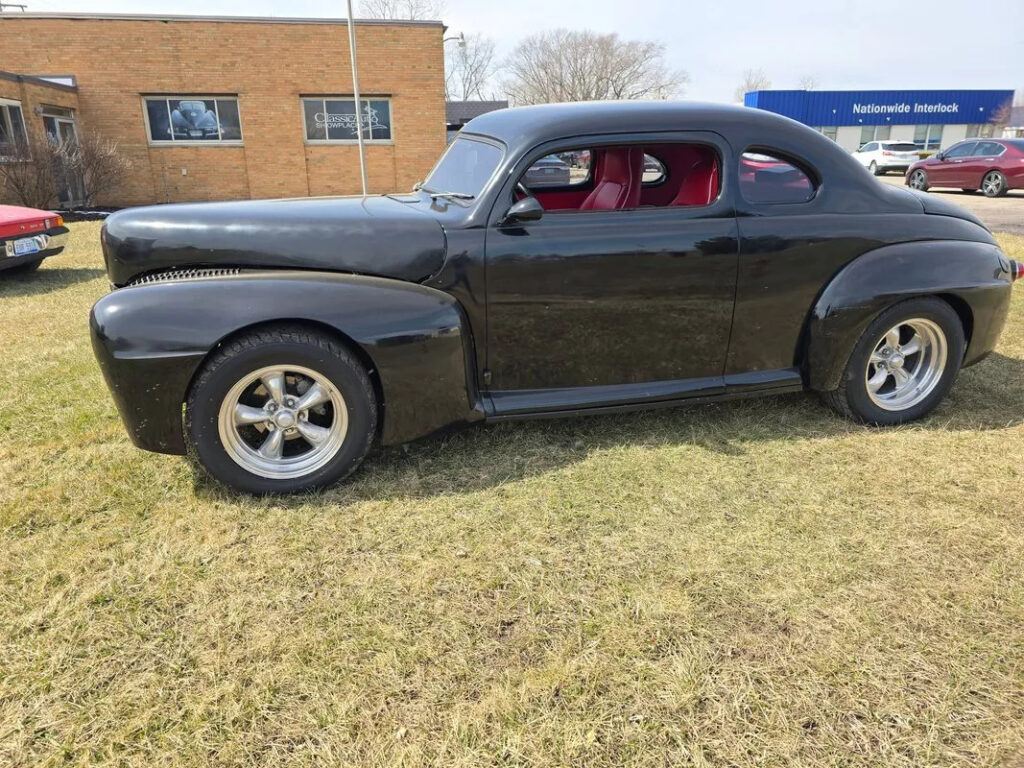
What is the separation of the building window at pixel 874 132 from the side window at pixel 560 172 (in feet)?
192

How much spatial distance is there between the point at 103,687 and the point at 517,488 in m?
1.73

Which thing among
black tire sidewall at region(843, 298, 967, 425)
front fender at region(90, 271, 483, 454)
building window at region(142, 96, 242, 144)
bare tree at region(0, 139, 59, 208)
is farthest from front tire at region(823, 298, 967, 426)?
building window at region(142, 96, 242, 144)

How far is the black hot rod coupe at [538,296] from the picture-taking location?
2.93 metres

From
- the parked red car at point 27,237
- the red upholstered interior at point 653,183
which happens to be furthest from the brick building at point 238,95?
the red upholstered interior at point 653,183

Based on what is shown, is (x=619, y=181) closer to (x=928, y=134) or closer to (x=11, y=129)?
(x=11, y=129)

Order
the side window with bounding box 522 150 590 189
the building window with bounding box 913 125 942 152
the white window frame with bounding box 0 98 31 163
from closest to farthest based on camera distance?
1. the side window with bounding box 522 150 590 189
2. the white window frame with bounding box 0 98 31 163
3. the building window with bounding box 913 125 942 152

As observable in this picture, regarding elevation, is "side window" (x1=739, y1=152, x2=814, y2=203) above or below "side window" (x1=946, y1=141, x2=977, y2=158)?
below

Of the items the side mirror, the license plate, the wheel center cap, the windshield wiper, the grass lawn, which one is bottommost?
the grass lawn

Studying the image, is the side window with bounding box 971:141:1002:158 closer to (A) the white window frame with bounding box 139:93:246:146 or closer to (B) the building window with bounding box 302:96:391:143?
(B) the building window with bounding box 302:96:391:143

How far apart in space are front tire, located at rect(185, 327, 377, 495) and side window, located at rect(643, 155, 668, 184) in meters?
2.10

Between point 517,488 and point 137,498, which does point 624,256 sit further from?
point 137,498

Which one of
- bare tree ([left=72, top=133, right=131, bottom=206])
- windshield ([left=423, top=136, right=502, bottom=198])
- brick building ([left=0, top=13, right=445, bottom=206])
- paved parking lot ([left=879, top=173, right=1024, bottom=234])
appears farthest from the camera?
brick building ([left=0, top=13, right=445, bottom=206])

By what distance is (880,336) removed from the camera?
146 inches

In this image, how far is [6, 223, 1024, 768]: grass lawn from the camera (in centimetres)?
188
